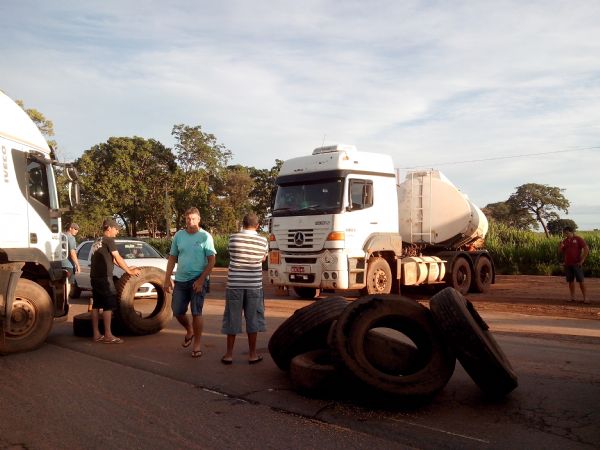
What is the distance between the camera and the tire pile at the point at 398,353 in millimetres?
4840

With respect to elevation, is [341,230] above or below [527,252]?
above

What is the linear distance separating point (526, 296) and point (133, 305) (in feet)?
38.0

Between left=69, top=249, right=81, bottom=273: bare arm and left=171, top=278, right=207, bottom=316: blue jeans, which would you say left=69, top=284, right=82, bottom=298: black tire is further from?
left=171, top=278, right=207, bottom=316: blue jeans

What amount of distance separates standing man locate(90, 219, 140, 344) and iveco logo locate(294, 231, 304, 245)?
506 cm

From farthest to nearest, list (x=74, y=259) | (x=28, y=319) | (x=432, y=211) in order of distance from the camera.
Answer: (x=432, y=211), (x=74, y=259), (x=28, y=319)

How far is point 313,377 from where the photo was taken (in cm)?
520

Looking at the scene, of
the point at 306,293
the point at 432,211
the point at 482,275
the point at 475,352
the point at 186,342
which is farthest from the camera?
the point at 482,275

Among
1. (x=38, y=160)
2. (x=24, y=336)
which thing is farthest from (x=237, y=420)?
(x=38, y=160)

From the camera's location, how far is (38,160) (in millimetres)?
7996

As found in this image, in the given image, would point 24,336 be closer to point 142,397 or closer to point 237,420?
point 142,397

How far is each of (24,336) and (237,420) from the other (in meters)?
4.19

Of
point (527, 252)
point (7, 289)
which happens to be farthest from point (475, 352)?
point (527, 252)

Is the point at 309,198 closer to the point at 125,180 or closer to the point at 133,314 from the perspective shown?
Result: the point at 133,314

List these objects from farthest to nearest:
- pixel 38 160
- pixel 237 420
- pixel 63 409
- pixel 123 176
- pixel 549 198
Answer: pixel 549 198 → pixel 123 176 → pixel 38 160 → pixel 63 409 → pixel 237 420
